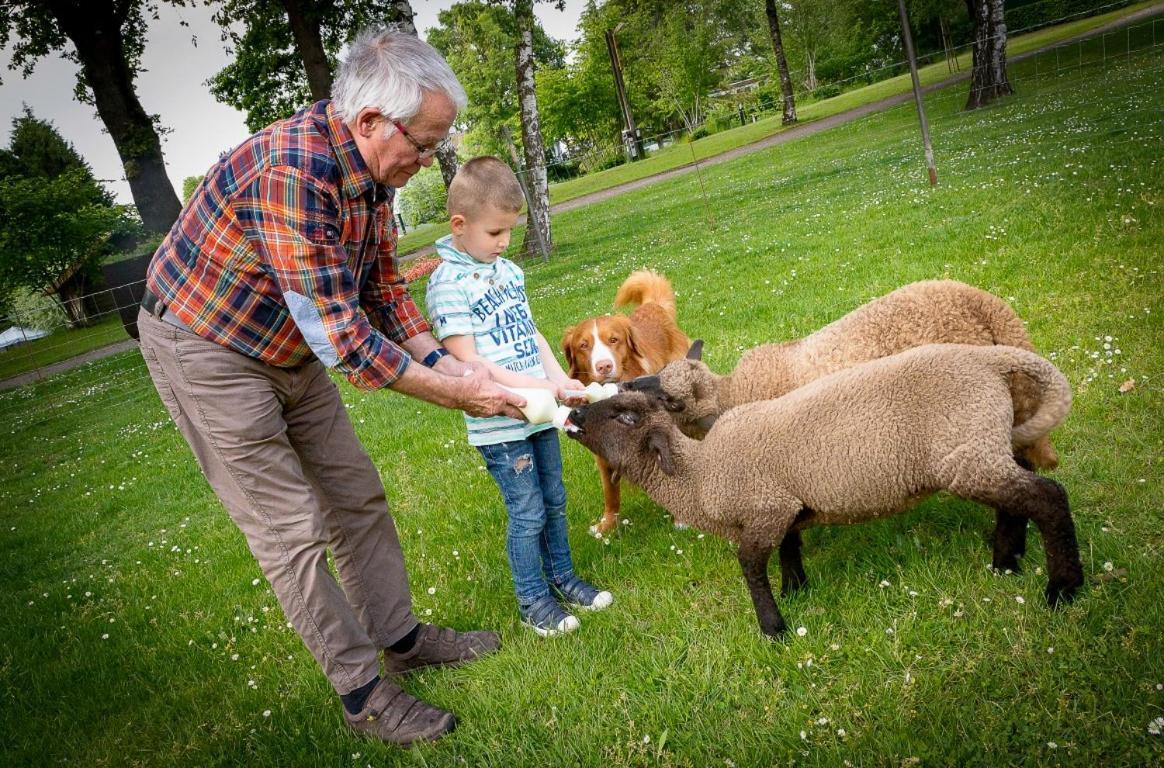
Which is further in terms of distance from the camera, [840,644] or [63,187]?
[63,187]

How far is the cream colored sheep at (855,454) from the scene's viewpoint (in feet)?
10.5

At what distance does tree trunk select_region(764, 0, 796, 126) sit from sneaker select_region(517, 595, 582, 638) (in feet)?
127

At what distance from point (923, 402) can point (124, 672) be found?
560cm

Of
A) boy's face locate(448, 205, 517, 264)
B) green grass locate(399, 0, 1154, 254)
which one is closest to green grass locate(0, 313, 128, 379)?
green grass locate(399, 0, 1154, 254)

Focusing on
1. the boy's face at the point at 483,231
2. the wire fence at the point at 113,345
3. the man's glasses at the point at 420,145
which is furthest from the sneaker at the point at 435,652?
the wire fence at the point at 113,345

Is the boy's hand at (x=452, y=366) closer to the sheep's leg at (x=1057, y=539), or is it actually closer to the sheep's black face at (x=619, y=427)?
the sheep's black face at (x=619, y=427)

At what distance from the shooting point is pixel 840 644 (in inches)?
137

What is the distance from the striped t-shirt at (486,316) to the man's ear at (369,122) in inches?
41.1

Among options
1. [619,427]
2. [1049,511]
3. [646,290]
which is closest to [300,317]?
[619,427]

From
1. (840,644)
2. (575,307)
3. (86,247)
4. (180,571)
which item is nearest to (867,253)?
(575,307)

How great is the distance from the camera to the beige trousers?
128 inches

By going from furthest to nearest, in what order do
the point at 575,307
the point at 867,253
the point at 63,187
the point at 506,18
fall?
the point at 63,187 → the point at 506,18 → the point at 575,307 → the point at 867,253

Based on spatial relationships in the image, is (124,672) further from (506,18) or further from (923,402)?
(506,18)

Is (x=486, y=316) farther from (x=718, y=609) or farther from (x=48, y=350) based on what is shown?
(x=48, y=350)
